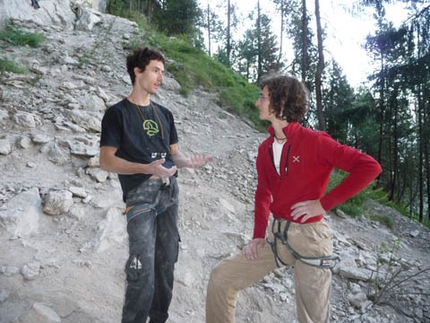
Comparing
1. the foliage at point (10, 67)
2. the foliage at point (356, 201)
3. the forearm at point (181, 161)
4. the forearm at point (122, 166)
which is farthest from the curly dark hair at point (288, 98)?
the foliage at point (10, 67)

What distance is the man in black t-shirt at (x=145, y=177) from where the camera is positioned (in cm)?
212

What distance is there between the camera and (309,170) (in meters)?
1.99

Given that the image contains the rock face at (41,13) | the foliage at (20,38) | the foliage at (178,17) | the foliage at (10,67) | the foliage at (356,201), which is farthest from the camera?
the foliage at (178,17)

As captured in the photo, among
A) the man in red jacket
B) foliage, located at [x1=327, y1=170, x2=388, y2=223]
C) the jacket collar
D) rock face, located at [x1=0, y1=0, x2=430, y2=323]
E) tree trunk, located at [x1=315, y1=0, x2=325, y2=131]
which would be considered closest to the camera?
the man in red jacket

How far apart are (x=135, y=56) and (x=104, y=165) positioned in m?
0.94

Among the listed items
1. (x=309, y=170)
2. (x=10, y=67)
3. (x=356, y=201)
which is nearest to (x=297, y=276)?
(x=309, y=170)

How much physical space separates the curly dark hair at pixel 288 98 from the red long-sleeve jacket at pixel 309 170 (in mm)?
86

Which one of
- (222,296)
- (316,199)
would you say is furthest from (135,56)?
(222,296)

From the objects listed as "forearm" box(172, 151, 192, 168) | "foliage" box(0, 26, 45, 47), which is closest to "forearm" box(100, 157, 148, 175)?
"forearm" box(172, 151, 192, 168)

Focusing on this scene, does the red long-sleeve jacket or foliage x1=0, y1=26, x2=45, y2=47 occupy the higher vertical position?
foliage x1=0, y1=26, x2=45, y2=47

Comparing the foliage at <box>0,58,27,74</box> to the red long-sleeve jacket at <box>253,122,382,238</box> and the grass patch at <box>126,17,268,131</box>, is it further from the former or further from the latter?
the red long-sleeve jacket at <box>253,122,382,238</box>

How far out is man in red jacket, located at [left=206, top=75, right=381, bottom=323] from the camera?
191 centimetres

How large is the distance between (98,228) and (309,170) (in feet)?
9.12

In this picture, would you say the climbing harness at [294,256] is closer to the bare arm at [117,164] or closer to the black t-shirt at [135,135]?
the bare arm at [117,164]
